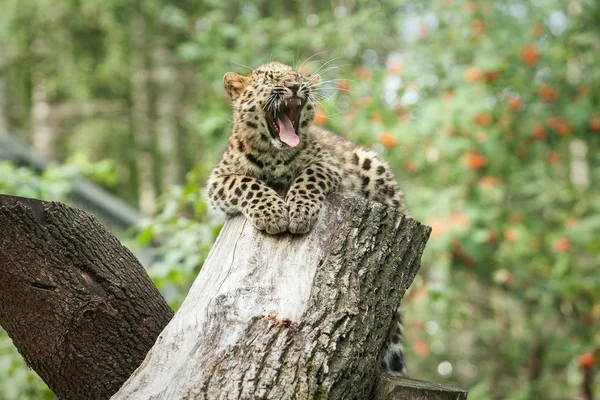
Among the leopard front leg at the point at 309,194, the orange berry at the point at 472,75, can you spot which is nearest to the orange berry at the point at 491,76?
the orange berry at the point at 472,75

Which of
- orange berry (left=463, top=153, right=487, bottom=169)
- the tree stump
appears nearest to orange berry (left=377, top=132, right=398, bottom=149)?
orange berry (left=463, top=153, right=487, bottom=169)

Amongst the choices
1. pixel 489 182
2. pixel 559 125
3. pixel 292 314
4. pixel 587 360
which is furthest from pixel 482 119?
pixel 292 314

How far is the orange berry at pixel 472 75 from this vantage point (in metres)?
9.78

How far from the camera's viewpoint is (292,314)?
3779 mm

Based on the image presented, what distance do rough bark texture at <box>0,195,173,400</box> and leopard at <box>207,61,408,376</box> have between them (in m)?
0.92

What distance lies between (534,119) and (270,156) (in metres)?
6.25

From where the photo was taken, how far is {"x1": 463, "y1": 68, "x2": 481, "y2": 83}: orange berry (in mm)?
9781

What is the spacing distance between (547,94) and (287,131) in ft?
21.4

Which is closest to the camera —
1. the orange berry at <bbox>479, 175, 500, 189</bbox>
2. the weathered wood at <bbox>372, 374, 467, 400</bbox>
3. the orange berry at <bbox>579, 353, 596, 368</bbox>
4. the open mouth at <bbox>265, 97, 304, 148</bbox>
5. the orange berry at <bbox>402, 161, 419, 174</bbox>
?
the weathered wood at <bbox>372, 374, 467, 400</bbox>

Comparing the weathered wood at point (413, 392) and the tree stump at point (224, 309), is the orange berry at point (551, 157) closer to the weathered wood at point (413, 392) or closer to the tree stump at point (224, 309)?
the tree stump at point (224, 309)

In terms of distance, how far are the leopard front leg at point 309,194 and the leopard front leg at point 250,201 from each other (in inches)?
2.9

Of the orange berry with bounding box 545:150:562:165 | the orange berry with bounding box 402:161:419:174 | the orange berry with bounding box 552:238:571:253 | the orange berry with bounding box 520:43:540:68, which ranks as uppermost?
the orange berry with bounding box 520:43:540:68

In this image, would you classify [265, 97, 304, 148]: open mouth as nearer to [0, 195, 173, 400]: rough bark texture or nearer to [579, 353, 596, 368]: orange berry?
[0, 195, 173, 400]: rough bark texture

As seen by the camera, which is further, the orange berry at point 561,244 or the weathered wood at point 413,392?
the orange berry at point 561,244
